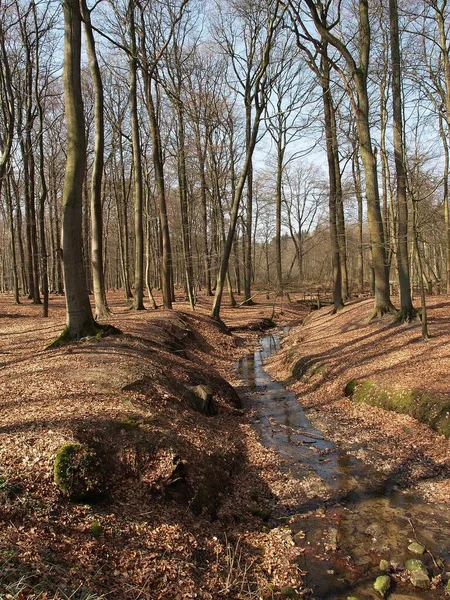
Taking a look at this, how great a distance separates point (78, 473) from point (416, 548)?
159 inches

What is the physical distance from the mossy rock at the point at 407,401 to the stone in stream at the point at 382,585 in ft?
12.0

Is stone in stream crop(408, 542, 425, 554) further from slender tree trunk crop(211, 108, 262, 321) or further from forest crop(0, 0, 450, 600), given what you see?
slender tree trunk crop(211, 108, 262, 321)

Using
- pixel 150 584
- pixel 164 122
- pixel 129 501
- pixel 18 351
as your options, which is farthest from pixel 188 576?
pixel 164 122

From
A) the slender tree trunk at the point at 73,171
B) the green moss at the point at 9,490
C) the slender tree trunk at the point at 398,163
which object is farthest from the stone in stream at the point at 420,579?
the slender tree trunk at the point at 398,163

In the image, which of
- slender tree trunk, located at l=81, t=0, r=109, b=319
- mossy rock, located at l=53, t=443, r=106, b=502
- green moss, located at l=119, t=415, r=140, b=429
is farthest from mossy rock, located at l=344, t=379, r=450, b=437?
slender tree trunk, located at l=81, t=0, r=109, b=319

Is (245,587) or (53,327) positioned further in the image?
(53,327)

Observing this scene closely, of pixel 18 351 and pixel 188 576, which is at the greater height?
pixel 18 351

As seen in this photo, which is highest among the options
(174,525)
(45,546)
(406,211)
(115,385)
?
(406,211)

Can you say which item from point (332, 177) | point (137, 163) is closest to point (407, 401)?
point (332, 177)

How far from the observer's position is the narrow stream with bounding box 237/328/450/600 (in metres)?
4.68

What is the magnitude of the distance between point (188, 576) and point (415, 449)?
4920 mm

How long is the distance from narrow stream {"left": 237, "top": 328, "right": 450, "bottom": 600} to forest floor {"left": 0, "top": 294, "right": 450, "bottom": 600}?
24cm

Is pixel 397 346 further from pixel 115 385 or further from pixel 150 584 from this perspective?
pixel 150 584

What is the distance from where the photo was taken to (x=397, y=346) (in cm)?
1221
